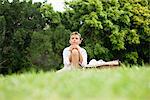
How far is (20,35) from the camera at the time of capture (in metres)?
43.4

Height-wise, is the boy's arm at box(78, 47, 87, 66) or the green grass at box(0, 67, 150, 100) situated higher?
the green grass at box(0, 67, 150, 100)

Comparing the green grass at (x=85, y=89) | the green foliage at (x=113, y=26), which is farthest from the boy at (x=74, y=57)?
the green foliage at (x=113, y=26)

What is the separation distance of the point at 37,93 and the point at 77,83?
1.73ft

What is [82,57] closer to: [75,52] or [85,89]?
[75,52]

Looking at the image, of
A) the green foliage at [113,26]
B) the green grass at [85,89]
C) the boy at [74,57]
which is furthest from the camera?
the green foliage at [113,26]

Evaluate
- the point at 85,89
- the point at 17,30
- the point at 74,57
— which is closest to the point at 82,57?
the point at 74,57

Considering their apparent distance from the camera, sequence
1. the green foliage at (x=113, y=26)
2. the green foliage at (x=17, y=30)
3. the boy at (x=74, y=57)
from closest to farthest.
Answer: the boy at (x=74, y=57)
the green foliage at (x=17, y=30)
the green foliage at (x=113, y=26)

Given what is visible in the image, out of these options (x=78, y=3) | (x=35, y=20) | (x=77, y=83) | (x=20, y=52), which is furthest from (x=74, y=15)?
(x=77, y=83)

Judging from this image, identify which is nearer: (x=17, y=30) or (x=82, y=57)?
(x=82, y=57)

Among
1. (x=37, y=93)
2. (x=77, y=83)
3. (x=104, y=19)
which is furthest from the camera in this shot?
(x=104, y=19)

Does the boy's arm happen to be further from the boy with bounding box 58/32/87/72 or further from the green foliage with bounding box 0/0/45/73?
the green foliage with bounding box 0/0/45/73

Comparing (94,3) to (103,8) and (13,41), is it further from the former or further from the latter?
(13,41)

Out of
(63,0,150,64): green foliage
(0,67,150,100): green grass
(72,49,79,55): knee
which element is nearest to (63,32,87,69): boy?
(72,49,79,55): knee

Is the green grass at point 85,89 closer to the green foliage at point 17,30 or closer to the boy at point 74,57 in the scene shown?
the boy at point 74,57
